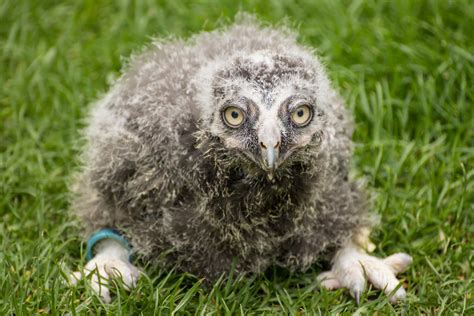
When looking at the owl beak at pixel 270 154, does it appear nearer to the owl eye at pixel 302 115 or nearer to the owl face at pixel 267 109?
the owl face at pixel 267 109

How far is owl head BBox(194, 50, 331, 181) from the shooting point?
14.6 ft

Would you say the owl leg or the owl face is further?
the owl leg

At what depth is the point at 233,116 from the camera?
4539mm

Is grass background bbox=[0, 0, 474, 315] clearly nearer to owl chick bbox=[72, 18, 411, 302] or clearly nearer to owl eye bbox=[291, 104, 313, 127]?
owl chick bbox=[72, 18, 411, 302]

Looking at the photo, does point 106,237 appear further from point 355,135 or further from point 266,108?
point 355,135

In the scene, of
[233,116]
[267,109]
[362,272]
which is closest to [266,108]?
[267,109]

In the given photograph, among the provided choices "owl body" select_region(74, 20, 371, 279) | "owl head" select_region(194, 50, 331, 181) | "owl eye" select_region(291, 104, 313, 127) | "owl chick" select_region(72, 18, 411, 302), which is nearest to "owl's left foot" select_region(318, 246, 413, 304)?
"owl chick" select_region(72, 18, 411, 302)

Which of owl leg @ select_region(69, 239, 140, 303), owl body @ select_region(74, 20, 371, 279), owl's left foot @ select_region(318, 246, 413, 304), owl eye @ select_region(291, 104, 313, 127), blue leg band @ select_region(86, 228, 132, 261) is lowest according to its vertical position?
owl leg @ select_region(69, 239, 140, 303)

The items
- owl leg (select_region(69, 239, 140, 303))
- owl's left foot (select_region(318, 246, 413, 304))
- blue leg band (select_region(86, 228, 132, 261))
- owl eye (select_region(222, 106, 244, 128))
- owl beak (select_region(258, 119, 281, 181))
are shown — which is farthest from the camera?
blue leg band (select_region(86, 228, 132, 261))

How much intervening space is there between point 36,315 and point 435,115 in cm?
325

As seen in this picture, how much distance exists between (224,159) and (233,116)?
0.28 meters

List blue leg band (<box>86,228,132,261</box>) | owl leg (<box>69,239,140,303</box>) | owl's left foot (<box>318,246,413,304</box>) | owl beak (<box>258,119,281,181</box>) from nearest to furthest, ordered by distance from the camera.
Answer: owl beak (<box>258,119,281,181</box>), owl leg (<box>69,239,140,303</box>), owl's left foot (<box>318,246,413,304</box>), blue leg band (<box>86,228,132,261</box>)

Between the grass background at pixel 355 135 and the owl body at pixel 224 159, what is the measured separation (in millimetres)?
242

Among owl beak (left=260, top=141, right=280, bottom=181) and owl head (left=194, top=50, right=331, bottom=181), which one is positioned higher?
owl head (left=194, top=50, right=331, bottom=181)
